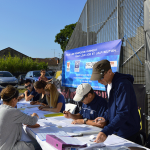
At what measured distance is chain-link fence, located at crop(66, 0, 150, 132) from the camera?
365cm

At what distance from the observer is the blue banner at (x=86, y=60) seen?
4239 millimetres

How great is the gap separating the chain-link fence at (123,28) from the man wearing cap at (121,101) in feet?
5.99

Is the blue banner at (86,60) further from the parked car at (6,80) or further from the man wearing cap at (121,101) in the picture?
the parked car at (6,80)

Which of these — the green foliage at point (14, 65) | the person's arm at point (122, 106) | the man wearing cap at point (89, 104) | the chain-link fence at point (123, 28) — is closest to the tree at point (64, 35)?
the green foliage at point (14, 65)

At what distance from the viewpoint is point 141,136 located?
214 cm

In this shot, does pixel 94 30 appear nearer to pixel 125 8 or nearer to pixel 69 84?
pixel 125 8

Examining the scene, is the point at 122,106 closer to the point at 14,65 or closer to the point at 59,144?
the point at 59,144

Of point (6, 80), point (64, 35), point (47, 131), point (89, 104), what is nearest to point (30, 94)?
point (89, 104)

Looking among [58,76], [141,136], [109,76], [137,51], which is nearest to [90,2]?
[137,51]

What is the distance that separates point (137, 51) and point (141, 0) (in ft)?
3.44

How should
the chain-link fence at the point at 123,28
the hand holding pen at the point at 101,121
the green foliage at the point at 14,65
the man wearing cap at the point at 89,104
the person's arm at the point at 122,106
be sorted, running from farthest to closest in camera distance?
the green foliage at the point at 14,65 → the chain-link fence at the point at 123,28 → the man wearing cap at the point at 89,104 → the hand holding pen at the point at 101,121 → the person's arm at the point at 122,106

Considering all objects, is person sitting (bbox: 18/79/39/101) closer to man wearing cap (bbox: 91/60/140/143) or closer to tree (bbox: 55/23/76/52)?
man wearing cap (bbox: 91/60/140/143)

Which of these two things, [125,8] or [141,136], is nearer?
[141,136]

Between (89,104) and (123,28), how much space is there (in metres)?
2.23
